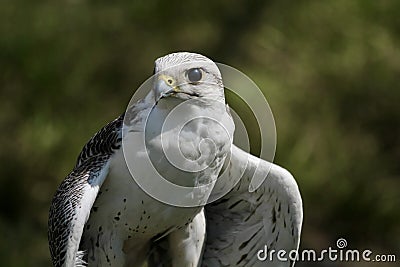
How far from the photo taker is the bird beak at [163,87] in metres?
2.10

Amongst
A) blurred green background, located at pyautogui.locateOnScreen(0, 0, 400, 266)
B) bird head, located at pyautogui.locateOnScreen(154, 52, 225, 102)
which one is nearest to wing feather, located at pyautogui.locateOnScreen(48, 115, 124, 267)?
bird head, located at pyautogui.locateOnScreen(154, 52, 225, 102)

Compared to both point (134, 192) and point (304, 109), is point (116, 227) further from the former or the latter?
point (304, 109)

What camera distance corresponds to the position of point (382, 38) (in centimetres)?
593

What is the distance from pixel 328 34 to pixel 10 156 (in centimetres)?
194

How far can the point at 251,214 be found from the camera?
2.67 meters

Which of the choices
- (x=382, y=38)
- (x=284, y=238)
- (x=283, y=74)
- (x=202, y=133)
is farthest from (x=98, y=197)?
(x=382, y=38)

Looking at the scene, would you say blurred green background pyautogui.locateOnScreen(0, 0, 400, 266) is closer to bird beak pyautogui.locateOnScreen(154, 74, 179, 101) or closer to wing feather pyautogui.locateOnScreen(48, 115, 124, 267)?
wing feather pyautogui.locateOnScreen(48, 115, 124, 267)

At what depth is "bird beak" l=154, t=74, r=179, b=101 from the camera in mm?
2102

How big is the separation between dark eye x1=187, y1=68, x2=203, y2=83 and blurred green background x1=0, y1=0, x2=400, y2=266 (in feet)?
9.62

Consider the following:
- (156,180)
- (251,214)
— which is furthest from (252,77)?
(156,180)

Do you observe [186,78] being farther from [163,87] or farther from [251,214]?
[251,214]

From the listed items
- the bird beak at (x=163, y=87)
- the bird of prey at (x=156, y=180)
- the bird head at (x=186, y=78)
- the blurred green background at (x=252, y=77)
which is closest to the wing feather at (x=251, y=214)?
the bird of prey at (x=156, y=180)

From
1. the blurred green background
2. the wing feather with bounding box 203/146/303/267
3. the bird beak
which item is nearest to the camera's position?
the bird beak

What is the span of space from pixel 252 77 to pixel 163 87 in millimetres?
3203
